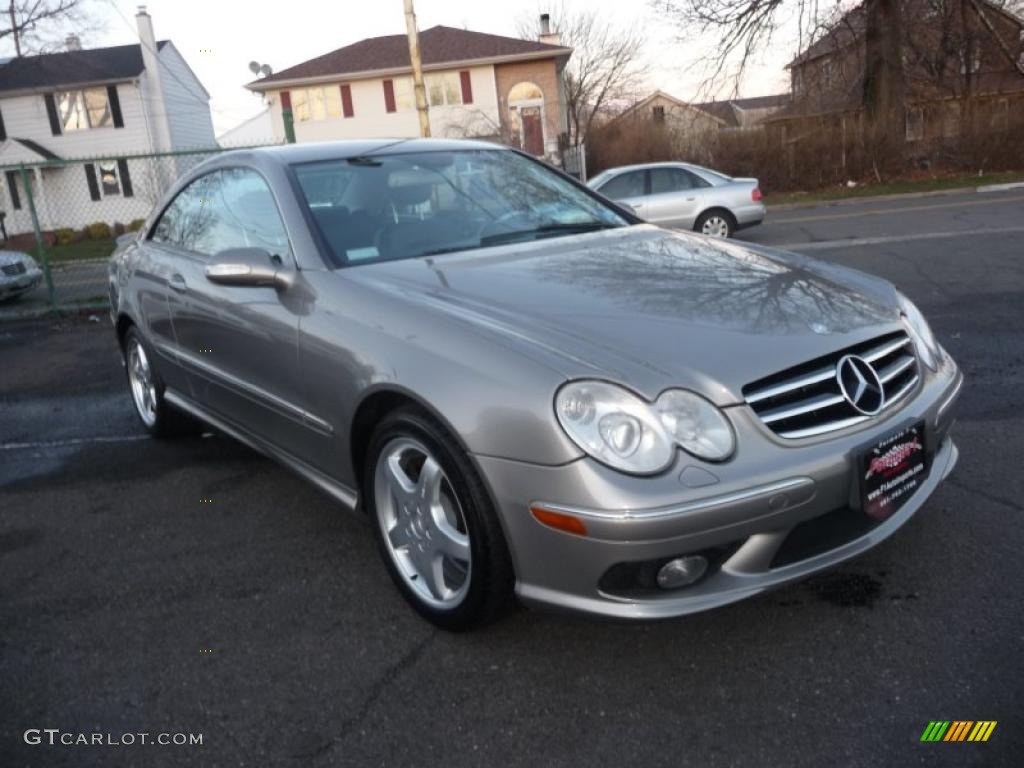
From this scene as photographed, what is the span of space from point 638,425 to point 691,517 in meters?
0.27

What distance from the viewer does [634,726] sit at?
2.31 metres

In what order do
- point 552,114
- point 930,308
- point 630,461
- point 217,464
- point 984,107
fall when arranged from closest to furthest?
1. point 630,461
2. point 217,464
3. point 930,308
4. point 984,107
5. point 552,114

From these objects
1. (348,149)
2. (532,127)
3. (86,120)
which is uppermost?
(86,120)

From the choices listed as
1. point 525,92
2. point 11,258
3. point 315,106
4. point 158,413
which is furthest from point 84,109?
point 158,413

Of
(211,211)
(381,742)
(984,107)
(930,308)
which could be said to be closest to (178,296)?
(211,211)

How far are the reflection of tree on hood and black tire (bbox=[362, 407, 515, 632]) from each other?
731mm

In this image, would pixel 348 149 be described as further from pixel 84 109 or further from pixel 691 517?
pixel 84 109

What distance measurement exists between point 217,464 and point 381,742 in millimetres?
2656

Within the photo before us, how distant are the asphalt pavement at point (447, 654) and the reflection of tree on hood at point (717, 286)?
864 mm

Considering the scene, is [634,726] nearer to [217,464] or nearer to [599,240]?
[599,240]

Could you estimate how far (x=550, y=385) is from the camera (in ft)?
7.57

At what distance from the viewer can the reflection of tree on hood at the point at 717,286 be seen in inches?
107

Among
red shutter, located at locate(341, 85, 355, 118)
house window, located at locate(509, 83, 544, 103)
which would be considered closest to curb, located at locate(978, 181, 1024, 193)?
house window, located at locate(509, 83, 544, 103)

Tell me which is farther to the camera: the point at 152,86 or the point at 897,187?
the point at 152,86
